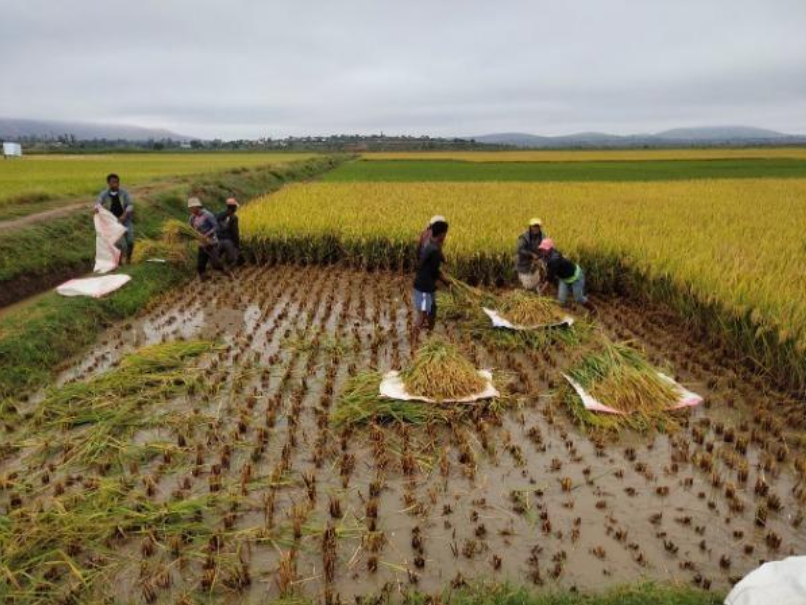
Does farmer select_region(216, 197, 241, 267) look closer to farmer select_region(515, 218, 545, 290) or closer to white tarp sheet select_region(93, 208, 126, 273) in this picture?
white tarp sheet select_region(93, 208, 126, 273)

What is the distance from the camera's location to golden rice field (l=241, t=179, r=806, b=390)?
5.86 meters

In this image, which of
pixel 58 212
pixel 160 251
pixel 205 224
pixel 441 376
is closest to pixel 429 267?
pixel 441 376

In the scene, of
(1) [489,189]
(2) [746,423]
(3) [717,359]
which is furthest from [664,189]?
(2) [746,423]

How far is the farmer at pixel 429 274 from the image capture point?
236 inches

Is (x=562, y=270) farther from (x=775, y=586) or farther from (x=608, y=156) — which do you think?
(x=608, y=156)

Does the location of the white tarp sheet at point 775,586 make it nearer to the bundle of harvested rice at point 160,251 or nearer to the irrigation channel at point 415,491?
→ the irrigation channel at point 415,491

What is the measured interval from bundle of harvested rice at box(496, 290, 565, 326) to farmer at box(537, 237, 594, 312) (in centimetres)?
62

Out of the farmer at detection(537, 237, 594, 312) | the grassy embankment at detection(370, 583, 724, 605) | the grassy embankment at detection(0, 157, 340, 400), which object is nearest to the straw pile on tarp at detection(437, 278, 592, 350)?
the farmer at detection(537, 237, 594, 312)

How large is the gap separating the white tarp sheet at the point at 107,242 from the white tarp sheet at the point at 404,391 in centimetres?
593

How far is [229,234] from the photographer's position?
31.8 feet

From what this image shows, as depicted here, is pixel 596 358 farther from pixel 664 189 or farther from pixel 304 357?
pixel 664 189

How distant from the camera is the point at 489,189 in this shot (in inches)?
779

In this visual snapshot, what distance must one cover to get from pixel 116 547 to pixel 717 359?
541 cm

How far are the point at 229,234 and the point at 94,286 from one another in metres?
2.42
